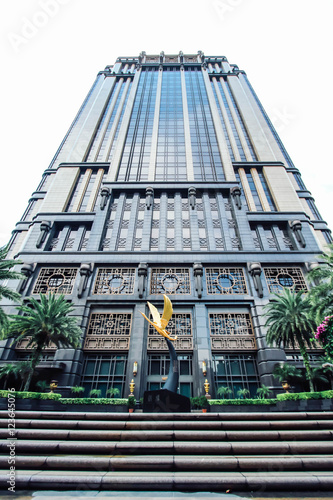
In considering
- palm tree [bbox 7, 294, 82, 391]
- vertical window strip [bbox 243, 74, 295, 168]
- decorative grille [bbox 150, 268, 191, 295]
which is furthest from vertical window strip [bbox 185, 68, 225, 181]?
palm tree [bbox 7, 294, 82, 391]

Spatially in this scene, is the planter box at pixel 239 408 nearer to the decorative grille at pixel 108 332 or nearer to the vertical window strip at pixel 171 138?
the decorative grille at pixel 108 332

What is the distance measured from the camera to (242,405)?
19.3 meters

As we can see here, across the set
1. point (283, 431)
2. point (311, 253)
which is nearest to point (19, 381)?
point (283, 431)

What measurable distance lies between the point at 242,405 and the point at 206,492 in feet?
53.1

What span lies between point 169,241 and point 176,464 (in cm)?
2709

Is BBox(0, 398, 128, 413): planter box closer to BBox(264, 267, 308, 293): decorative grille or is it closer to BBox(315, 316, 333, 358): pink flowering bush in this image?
BBox(315, 316, 333, 358): pink flowering bush

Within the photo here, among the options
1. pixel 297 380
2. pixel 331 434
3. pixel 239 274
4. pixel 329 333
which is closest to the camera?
pixel 331 434

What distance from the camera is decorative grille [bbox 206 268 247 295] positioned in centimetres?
2808

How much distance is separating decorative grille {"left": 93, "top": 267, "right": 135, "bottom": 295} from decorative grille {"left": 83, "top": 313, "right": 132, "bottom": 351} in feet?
8.39

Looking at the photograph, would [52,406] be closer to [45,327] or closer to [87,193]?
[45,327]

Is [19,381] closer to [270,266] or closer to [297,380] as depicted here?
[297,380]

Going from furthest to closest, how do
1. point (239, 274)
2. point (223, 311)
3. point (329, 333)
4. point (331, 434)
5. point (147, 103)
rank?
point (147, 103) → point (239, 274) → point (223, 311) → point (329, 333) → point (331, 434)

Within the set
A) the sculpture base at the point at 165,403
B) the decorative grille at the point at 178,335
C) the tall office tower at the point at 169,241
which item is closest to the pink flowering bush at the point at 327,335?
the tall office tower at the point at 169,241

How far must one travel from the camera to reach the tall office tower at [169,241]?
982 inches
